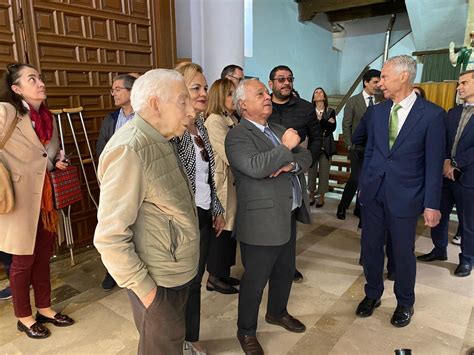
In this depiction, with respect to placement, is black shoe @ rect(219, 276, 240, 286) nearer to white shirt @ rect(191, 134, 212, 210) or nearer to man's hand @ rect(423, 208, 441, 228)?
white shirt @ rect(191, 134, 212, 210)

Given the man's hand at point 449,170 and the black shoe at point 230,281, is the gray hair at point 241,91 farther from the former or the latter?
the man's hand at point 449,170

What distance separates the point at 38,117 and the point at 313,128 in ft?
6.64

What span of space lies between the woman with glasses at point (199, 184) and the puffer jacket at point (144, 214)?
47 cm

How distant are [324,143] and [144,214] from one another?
3.68 m

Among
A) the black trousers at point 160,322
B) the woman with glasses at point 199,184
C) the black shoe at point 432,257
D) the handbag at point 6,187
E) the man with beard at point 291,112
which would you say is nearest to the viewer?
the black trousers at point 160,322

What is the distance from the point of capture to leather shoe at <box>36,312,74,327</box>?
2193mm

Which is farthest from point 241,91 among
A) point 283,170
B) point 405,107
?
point 405,107

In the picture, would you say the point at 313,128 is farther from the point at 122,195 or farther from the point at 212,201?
the point at 122,195

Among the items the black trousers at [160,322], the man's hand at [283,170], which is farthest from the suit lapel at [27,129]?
the man's hand at [283,170]

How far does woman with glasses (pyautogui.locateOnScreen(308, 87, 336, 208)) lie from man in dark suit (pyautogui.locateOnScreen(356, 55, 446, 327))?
207 cm

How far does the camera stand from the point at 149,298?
1.17m

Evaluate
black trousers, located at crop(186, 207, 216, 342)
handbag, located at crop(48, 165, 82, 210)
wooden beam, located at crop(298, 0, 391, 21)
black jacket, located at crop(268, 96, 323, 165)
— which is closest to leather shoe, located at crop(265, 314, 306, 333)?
black trousers, located at crop(186, 207, 216, 342)

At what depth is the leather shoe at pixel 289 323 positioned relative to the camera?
2106 mm

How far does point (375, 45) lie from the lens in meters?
8.57
